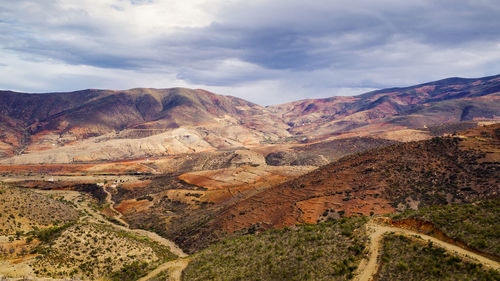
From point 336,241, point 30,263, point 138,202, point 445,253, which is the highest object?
point 445,253

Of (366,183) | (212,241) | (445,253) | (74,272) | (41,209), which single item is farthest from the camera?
(41,209)

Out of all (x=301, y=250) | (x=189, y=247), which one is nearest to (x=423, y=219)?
(x=301, y=250)

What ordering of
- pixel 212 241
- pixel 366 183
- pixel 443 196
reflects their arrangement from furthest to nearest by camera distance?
pixel 366 183 → pixel 212 241 → pixel 443 196

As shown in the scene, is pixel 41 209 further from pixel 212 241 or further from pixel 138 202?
pixel 212 241

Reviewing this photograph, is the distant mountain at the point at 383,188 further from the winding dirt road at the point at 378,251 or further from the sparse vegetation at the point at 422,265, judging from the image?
the sparse vegetation at the point at 422,265

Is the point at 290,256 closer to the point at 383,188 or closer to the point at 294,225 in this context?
the point at 294,225

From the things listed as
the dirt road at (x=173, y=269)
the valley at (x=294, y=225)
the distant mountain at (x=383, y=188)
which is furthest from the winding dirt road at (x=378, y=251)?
the dirt road at (x=173, y=269)

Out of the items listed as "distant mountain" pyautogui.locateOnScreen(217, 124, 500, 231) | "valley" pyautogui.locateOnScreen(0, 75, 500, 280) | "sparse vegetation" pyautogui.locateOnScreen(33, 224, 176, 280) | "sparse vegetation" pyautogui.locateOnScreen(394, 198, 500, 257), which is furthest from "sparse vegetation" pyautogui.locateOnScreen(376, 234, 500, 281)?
"sparse vegetation" pyautogui.locateOnScreen(33, 224, 176, 280)
